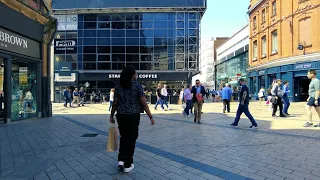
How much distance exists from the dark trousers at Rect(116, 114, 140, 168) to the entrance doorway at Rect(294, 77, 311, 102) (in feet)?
71.9

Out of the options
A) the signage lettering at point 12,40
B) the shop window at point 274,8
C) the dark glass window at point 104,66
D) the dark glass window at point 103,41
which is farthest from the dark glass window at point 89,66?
the signage lettering at point 12,40

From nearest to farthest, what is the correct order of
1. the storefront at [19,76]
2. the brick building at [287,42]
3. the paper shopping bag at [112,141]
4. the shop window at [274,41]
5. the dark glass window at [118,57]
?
the paper shopping bag at [112,141]
the storefront at [19,76]
the brick building at [287,42]
the shop window at [274,41]
the dark glass window at [118,57]

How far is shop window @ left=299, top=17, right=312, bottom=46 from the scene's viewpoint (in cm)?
2125

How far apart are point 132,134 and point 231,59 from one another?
4338cm

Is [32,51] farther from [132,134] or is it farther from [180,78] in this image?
[180,78]

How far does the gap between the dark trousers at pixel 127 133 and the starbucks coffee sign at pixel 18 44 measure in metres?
7.35

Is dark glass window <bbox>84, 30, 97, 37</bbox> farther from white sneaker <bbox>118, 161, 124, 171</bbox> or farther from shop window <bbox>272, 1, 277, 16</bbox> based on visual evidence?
white sneaker <bbox>118, 161, 124, 171</bbox>

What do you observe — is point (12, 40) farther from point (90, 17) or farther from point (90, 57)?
point (90, 17)

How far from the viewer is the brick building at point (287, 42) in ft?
68.3

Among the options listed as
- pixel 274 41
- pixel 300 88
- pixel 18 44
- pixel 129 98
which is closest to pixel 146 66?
pixel 274 41

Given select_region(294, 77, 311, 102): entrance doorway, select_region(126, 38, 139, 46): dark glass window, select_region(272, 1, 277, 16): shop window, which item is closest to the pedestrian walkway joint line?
select_region(294, 77, 311, 102): entrance doorway

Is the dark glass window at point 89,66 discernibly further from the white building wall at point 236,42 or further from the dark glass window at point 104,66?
the white building wall at point 236,42

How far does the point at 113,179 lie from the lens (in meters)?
3.96

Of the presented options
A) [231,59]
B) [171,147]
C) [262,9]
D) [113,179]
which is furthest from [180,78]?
[113,179]
